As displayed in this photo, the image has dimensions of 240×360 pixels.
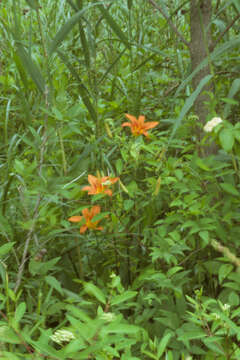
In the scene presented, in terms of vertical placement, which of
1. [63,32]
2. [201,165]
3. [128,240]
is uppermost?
[63,32]

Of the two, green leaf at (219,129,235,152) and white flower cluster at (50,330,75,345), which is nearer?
white flower cluster at (50,330,75,345)

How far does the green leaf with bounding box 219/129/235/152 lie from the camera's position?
36.4 inches

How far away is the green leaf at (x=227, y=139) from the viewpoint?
92 cm

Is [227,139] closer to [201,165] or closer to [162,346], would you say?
[201,165]

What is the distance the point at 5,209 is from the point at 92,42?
21.8 inches

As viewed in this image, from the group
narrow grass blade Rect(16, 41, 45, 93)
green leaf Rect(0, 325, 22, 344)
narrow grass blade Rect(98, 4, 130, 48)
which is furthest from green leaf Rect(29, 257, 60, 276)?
narrow grass blade Rect(98, 4, 130, 48)

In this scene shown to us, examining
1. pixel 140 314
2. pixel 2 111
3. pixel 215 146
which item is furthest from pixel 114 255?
pixel 2 111

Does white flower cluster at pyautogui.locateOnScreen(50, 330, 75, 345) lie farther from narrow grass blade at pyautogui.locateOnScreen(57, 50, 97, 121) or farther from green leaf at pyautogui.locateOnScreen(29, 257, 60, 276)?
narrow grass blade at pyautogui.locateOnScreen(57, 50, 97, 121)

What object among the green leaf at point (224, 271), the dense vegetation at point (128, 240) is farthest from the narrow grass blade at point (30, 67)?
the green leaf at point (224, 271)

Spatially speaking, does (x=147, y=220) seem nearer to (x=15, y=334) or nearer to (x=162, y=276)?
(x=162, y=276)

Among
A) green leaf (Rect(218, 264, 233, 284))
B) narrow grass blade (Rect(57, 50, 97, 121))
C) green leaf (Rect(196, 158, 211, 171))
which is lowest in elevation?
green leaf (Rect(218, 264, 233, 284))

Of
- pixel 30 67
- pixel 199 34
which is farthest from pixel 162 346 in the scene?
pixel 199 34

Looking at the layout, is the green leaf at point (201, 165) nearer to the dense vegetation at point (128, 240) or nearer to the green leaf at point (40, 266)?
the dense vegetation at point (128, 240)

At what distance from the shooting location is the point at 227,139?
3.06ft
